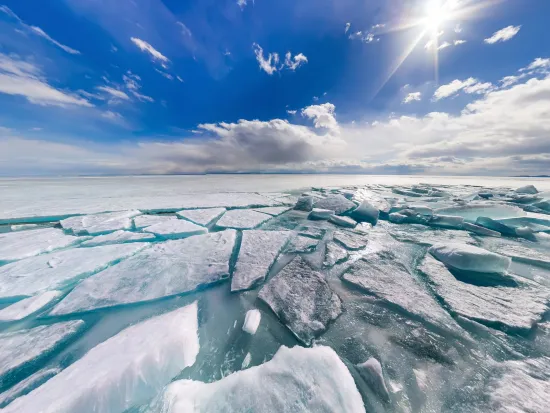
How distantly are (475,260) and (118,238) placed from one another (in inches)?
158

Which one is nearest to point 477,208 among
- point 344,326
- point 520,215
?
point 520,215

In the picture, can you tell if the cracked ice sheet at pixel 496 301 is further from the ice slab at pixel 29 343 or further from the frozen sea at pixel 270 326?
the ice slab at pixel 29 343

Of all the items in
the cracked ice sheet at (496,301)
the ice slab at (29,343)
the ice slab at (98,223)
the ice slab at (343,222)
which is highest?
the ice slab at (98,223)

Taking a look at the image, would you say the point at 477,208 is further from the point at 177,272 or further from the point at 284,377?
the point at 177,272

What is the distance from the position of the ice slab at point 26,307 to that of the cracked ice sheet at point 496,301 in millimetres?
2901

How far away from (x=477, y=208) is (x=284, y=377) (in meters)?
4.82

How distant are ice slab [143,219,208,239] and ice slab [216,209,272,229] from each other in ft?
1.23

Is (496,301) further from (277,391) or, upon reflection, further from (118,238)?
(118,238)

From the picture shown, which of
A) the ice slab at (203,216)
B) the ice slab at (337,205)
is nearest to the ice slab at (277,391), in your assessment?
the ice slab at (203,216)

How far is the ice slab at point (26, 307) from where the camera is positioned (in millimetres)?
1239

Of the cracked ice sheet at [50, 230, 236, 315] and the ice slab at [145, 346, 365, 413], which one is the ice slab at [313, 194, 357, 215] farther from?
the ice slab at [145, 346, 365, 413]

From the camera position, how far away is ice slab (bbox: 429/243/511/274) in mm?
1704

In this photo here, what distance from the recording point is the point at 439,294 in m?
1.45

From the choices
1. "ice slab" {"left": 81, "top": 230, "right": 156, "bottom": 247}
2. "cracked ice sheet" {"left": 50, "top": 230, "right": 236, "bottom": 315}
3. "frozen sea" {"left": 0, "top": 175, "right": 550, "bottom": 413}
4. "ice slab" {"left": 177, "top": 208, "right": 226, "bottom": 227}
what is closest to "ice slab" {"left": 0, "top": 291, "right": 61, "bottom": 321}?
"frozen sea" {"left": 0, "top": 175, "right": 550, "bottom": 413}
